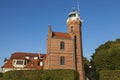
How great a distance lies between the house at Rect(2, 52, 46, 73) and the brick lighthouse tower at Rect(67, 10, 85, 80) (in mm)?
13017

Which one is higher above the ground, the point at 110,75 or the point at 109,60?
the point at 109,60

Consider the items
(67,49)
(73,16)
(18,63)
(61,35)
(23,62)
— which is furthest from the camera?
(23,62)

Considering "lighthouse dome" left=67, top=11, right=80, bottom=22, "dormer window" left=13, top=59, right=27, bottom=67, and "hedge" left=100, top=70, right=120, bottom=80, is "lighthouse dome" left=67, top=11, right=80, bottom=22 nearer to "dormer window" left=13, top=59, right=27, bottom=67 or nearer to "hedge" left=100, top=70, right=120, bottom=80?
"dormer window" left=13, top=59, right=27, bottom=67

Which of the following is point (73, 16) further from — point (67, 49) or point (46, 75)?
point (46, 75)

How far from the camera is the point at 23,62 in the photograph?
60406mm

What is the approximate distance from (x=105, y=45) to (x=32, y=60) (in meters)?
22.2

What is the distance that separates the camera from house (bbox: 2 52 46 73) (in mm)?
59638

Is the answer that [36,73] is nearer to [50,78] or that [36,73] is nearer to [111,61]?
[50,78]

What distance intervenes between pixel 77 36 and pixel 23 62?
17.2 meters

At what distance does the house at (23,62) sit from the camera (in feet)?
196

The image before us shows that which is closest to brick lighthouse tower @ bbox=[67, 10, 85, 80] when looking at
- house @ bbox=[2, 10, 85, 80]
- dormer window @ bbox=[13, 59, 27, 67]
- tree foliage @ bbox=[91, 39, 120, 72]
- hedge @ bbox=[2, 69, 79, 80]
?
house @ bbox=[2, 10, 85, 80]

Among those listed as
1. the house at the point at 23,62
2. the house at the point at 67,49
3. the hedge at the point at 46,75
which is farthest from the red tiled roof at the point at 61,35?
the house at the point at 23,62

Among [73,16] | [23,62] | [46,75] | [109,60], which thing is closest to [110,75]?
[46,75]

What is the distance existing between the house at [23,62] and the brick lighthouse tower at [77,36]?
42.7 ft
